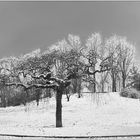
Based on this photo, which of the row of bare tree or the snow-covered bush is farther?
the snow-covered bush

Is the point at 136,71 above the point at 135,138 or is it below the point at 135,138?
above

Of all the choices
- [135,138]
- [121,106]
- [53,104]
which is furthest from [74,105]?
[135,138]

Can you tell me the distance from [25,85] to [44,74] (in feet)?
5.61

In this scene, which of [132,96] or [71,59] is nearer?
[71,59]

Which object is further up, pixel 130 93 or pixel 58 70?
pixel 58 70

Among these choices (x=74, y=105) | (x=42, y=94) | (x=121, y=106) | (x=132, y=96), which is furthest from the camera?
(x=132, y=96)

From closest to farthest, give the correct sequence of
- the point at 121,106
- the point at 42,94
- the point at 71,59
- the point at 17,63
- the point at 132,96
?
1. the point at 71,59
2. the point at 17,63
3. the point at 42,94
4. the point at 121,106
5. the point at 132,96

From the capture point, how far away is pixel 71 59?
18.3m

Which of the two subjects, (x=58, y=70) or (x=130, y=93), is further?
(x=130, y=93)

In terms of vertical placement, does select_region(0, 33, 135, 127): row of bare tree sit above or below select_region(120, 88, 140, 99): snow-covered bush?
above

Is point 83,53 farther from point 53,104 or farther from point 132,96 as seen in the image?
point 132,96

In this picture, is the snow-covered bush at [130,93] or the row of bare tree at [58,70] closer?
the row of bare tree at [58,70]

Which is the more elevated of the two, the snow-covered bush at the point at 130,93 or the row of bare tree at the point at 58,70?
the row of bare tree at the point at 58,70

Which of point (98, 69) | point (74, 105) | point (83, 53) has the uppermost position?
point (83, 53)
